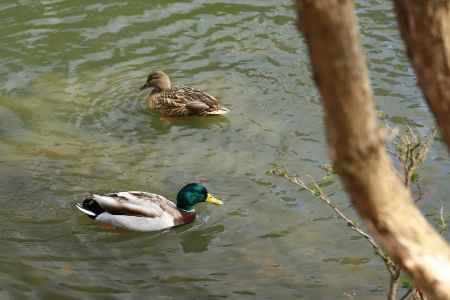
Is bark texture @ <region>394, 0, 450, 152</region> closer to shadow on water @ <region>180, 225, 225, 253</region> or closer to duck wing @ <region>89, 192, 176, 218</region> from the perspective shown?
shadow on water @ <region>180, 225, 225, 253</region>

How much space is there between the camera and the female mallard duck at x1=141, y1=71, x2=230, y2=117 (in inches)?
430

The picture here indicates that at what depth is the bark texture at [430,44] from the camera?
9.64 ft

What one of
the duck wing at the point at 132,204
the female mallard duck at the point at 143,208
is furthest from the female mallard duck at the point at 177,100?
the duck wing at the point at 132,204

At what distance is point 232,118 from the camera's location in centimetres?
1096

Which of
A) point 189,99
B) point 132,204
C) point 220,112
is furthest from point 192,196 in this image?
point 189,99

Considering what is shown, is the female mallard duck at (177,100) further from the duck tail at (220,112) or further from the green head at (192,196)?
the green head at (192,196)

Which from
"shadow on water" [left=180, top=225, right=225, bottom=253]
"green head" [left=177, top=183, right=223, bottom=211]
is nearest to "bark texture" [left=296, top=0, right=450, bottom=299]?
"shadow on water" [left=180, top=225, right=225, bottom=253]

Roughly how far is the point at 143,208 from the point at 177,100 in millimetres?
2737

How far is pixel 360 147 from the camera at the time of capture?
2.83 metres

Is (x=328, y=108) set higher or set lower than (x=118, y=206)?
higher

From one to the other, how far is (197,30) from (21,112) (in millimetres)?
3190

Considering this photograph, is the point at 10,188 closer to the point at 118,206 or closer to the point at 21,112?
the point at 118,206

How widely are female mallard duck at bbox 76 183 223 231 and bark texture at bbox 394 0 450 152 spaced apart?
5.89m

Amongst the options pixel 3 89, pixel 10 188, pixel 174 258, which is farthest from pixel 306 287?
pixel 3 89
